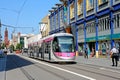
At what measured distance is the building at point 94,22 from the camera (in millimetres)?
48344

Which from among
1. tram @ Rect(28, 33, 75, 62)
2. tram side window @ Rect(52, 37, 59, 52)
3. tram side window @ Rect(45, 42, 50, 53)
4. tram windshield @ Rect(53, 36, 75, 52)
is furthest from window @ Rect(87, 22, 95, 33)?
tram side window @ Rect(52, 37, 59, 52)

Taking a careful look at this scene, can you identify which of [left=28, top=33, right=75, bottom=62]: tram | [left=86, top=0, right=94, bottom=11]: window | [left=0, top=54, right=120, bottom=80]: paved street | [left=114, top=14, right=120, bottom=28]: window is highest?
[left=86, top=0, right=94, bottom=11]: window

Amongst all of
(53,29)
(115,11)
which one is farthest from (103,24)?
(53,29)

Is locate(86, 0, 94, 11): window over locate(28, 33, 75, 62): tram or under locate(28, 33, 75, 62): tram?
over

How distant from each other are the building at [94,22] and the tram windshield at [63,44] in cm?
1244

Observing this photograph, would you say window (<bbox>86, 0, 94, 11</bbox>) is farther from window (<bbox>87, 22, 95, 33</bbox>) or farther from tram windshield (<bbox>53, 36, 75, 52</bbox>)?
tram windshield (<bbox>53, 36, 75, 52</bbox>)

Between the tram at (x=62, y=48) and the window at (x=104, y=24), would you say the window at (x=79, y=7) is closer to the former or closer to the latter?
the window at (x=104, y=24)

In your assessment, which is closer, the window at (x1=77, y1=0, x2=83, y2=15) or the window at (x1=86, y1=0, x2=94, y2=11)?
the window at (x1=86, y1=0, x2=94, y2=11)

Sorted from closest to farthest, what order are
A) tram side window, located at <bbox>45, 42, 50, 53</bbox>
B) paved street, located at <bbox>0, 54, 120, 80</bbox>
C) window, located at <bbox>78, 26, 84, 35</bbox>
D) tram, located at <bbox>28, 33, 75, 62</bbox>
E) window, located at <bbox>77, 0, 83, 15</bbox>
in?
paved street, located at <bbox>0, 54, 120, 80</bbox>, tram, located at <bbox>28, 33, 75, 62</bbox>, tram side window, located at <bbox>45, 42, 50, 53</bbox>, window, located at <bbox>78, 26, 84, 35</bbox>, window, located at <bbox>77, 0, 83, 15</bbox>

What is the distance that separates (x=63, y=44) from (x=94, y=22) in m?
22.5

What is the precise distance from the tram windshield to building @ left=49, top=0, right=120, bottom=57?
12443 mm

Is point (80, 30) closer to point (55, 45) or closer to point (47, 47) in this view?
point (47, 47)

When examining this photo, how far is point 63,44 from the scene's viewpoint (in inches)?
1396

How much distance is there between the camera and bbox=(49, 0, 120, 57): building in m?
48.3
